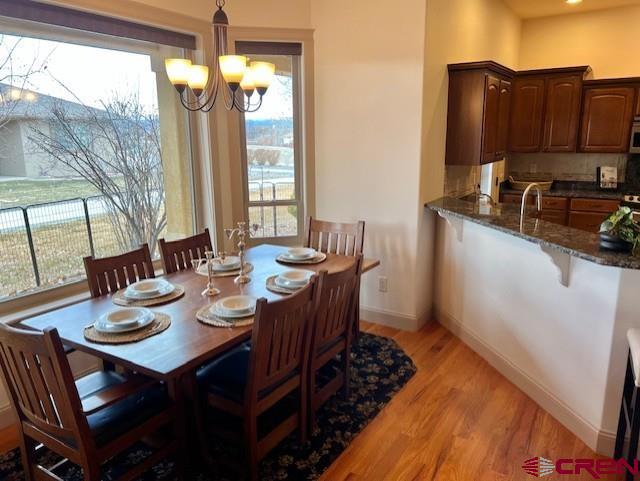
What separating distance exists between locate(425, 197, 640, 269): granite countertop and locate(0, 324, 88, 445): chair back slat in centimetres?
227

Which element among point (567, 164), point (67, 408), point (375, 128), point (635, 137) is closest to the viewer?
point (67, 408)

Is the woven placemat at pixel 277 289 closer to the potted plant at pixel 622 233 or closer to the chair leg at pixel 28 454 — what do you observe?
the chair leg at pixel 28 454

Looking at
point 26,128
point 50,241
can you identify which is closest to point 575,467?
Result: point 50,241

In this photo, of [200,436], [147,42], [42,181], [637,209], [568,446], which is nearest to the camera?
[200,436]

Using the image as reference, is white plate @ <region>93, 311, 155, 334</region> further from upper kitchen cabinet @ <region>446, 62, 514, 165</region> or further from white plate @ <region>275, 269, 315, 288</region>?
upper kitchen cabinet @ <region>446, 62, 514, 165</region>

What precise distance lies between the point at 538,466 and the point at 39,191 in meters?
3.19

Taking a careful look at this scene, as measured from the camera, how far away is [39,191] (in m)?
2.76

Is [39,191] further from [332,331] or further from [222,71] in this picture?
[332,331]

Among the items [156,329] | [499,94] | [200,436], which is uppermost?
[499,94]

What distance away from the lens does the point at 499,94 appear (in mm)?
3992

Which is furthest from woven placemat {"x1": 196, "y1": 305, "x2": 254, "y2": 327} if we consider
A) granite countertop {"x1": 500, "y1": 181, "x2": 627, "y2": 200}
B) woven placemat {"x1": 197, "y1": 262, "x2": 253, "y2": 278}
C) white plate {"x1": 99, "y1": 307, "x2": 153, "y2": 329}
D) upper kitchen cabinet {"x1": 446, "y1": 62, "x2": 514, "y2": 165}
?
granite countertop {"x1": 500, "y1": 181, "x2": 627, "y2": 200}

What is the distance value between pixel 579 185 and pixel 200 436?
17.4ft

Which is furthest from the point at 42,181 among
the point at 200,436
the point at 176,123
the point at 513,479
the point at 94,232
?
the point at 513,479

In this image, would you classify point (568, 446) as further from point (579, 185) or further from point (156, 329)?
point (579, 185)
